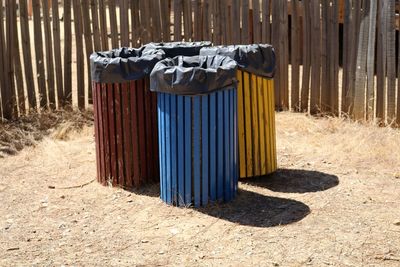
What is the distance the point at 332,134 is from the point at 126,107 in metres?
2.40

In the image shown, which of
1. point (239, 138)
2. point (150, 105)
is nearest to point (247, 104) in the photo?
point (239, 138)

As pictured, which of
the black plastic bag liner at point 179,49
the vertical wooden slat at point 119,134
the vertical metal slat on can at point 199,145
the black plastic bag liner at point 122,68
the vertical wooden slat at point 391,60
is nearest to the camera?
the vertical metal slat on can at point 199,145

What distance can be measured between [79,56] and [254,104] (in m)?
3.04

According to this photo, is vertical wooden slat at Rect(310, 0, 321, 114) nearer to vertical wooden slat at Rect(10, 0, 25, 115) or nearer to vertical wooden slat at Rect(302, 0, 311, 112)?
vertical wooden slat at Rect(302, 0, 311, 112)

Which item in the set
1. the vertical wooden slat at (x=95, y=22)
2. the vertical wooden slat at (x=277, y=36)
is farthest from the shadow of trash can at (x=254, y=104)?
the vertical wooden slat at (x=95, y=22)

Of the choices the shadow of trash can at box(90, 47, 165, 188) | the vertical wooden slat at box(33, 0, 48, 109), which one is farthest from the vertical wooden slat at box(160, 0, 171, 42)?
the shadow of trash can at box(90, 47, 165, 188)

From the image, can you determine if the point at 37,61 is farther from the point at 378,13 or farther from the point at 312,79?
the point at 378,13

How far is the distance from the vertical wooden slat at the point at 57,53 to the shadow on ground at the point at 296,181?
→ 308 centimetres

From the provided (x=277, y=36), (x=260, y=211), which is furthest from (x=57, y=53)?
(x=260, y=211)

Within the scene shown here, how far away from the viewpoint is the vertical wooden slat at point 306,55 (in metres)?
7.50

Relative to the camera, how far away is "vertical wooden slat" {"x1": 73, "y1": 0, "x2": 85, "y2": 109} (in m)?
7.96

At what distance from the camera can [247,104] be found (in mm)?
5688

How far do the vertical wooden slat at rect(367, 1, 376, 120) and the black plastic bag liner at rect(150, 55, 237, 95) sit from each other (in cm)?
236

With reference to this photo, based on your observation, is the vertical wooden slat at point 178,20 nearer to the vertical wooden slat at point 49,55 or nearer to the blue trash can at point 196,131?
the vertical wooden slat at point 49,55
